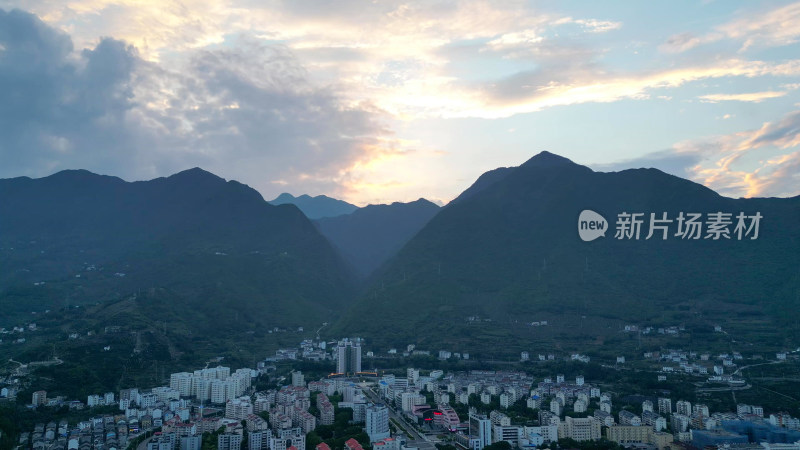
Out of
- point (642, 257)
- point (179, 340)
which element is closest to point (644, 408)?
point (179, 340)

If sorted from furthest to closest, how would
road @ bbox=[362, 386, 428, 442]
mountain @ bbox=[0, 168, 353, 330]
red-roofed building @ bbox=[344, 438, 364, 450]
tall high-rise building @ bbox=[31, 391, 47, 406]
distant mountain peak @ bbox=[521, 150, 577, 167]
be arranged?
distant mountain peak @ bbox=[521, 150, 577, 167] → mountain @ bbox=[0, 168, 353, 330] → tall high-rise building @ bbox=[31, 391, 47, 406] → road @ bbox=[362, 386, 428, 442] → red-roofed building @ bbox=[344, 438, 364, 450]

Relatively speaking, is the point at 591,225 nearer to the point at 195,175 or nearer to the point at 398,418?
the point at 398,418

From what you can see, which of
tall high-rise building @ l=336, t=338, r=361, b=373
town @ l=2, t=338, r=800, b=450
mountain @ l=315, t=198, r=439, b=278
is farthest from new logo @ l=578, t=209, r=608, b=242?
mountain @ l=315, t=198, r=439, b=278

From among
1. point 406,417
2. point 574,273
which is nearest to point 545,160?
point 574,273

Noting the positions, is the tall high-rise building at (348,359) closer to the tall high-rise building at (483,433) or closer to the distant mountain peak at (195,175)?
the tall high-rise building at (483,433)

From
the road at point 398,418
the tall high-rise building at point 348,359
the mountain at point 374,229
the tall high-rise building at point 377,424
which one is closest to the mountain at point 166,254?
the tall high-rise building at point 348,359

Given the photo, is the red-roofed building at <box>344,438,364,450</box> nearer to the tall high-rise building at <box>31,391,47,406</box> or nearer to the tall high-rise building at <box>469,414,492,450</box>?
the tall high-rise building at <box>469,414,492,450</box>
